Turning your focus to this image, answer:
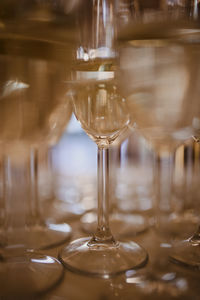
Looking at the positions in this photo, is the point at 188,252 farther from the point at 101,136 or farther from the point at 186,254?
the point at 101,136

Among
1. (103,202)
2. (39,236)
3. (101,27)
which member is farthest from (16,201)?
(101,27)

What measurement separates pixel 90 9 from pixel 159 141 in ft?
0.65

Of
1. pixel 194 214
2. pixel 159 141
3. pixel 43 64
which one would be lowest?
pixel 194 214

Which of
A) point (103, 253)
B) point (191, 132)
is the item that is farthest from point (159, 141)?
point (103, 253)

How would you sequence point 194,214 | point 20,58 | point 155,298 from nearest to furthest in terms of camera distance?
point 155,298 → point 20,58 → point 194,214

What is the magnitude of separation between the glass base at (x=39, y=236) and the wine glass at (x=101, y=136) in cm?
5

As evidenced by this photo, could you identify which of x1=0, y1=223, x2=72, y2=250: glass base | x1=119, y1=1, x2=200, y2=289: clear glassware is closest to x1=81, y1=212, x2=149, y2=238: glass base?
x1=0, y1=223, x2=72, y2=250: glass base

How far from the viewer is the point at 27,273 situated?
35 centimetres

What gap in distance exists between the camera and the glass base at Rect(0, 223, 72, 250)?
0.46 metres

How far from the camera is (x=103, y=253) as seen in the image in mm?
398

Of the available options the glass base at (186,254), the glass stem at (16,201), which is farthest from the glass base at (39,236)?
the glass base at (186,254)

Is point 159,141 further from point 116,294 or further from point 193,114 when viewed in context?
point 116,294

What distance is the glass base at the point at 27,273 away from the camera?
32 centimetres

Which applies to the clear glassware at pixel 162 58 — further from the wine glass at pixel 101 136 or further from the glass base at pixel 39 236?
the glass base at pixel 39 236
